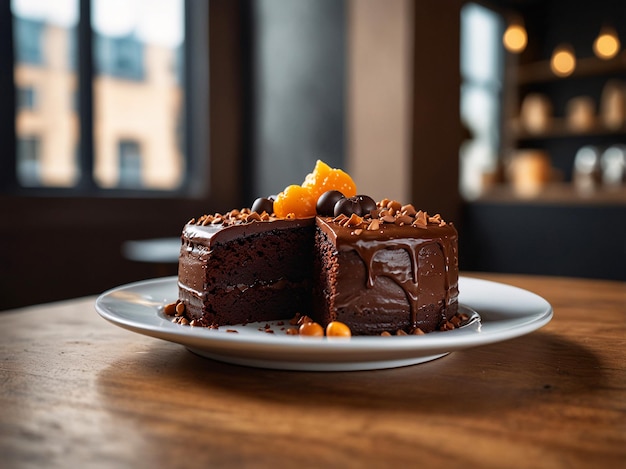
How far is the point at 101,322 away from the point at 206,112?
4.34 m

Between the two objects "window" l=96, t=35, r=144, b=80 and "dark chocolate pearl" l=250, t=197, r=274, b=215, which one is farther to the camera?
"window" l=96, t=35, r=144, b=80

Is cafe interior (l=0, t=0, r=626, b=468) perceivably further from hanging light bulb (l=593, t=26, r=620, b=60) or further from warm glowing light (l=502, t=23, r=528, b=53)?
warm glowing light (l=502, t=23, r=528, b=53)

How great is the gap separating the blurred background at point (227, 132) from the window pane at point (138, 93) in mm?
14

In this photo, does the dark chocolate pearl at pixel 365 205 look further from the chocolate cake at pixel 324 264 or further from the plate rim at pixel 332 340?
the plate rim at pixel 332 340

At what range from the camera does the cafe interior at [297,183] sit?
0.67 metres

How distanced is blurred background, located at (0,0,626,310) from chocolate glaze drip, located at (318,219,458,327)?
88.3 inches

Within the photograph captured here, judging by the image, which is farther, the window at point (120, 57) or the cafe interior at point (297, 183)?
the window at point (120, 57)

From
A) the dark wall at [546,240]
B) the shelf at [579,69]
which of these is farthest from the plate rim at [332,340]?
the shelf at [579,69]

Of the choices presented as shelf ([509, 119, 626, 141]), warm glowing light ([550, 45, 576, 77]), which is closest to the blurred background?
shelf ([509, 119, 626, 141])

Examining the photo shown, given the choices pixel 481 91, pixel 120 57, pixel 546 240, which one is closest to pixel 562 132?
pixel 481 91

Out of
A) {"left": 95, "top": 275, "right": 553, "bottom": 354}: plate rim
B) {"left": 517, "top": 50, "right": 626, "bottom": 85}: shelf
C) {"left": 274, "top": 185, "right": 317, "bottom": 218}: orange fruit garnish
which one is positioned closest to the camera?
{"left": 95, "top": 275, "right": 553, "bottom": 354}: plate rim

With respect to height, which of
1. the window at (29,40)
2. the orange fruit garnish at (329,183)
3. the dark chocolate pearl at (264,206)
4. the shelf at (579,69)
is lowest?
the dark chocolate pearl at (264,206)

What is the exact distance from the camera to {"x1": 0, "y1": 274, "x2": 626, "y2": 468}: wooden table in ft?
1.97

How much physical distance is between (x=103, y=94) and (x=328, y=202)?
3.87m
